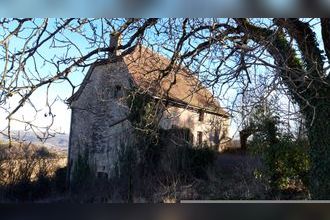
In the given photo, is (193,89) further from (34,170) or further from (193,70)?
(34,170)

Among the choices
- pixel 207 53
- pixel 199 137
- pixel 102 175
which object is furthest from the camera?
pixel 199 137

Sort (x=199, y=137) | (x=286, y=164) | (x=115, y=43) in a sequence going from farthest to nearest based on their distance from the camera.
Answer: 1. (x=199, y=137)
2. (x=286, y=164)
3. (x=115, y=43)

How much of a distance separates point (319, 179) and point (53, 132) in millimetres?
2619

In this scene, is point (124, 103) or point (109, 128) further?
point (109, 128)

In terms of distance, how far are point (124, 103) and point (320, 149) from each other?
1981 mm

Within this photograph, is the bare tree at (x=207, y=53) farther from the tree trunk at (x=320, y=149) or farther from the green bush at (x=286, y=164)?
the green bush at (x=286, y=164)

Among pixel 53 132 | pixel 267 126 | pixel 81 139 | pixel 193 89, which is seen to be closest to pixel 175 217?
pixel 53 132

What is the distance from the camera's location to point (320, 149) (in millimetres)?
3656

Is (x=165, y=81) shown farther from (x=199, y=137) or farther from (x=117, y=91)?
(x=199, y=137)

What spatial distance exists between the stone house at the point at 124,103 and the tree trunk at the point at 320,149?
84cm

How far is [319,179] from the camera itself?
3740 millimetres

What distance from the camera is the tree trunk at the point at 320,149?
357 centimetres

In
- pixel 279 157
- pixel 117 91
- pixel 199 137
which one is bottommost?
pixel 279 157

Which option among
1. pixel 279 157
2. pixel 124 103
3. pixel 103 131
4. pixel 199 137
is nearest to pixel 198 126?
pixel 199 137
